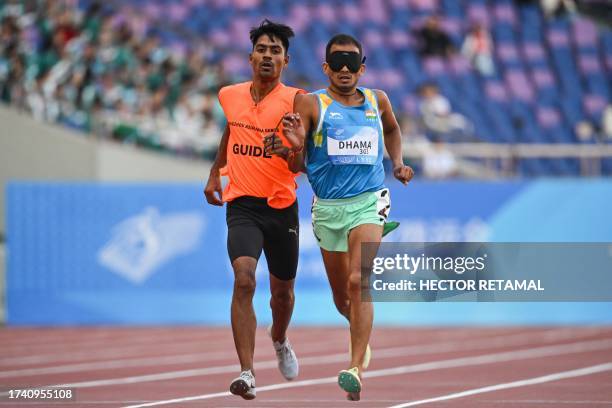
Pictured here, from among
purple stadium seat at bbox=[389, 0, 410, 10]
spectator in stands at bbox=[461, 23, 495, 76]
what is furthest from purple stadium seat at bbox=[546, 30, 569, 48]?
purple stadium seat at bbox=[389, 0, 410, 10]

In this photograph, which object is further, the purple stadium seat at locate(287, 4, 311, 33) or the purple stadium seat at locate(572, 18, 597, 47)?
the purple stadium seat at locate(287, 4, 311, 33)

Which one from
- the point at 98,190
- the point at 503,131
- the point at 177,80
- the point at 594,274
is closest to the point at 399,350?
the point at 594,274

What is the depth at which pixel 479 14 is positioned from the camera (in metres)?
28.9

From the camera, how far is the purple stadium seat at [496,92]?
26.6 m

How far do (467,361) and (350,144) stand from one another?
5.29 metres

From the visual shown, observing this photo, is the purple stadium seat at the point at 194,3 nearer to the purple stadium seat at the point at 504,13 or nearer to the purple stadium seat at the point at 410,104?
the purple stadium seat at the point at 410,104

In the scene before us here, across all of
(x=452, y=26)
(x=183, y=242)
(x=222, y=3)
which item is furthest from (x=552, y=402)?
(x=222, y=3)

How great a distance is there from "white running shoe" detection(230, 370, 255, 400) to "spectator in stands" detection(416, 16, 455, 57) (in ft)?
62.9

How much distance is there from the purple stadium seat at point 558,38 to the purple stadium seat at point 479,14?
4.31 ft

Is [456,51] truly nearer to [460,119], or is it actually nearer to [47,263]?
[460,119]

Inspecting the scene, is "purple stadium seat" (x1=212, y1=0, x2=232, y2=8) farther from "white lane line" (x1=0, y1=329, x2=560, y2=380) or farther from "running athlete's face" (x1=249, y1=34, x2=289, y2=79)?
"running athlete's face" (x1=249, y1=34, x2=289, y2=79)

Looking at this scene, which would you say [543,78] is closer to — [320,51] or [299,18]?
[320,51]

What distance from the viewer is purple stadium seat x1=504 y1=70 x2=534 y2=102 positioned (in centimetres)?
2688

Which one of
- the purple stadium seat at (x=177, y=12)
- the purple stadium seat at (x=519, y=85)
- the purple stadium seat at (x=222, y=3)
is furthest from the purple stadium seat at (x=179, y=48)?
the purple stadium seat at (x=519, y=85)
